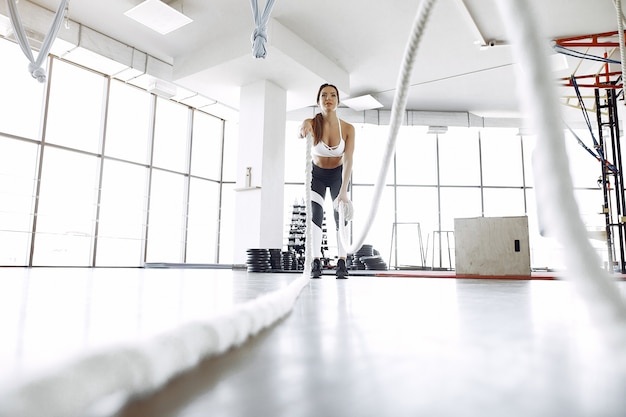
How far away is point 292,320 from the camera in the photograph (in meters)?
0.66

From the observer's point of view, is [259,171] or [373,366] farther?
[259,171]

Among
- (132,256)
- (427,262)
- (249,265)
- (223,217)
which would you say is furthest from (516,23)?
(427,262)

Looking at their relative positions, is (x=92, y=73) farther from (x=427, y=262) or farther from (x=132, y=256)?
(x=427, y=262)

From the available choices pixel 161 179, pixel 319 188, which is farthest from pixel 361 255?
pixel 319 188

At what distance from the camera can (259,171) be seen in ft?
17.0

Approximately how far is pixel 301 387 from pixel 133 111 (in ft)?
21.8

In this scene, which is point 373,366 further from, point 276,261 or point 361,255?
point 361,255

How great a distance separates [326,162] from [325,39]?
9.66 ft

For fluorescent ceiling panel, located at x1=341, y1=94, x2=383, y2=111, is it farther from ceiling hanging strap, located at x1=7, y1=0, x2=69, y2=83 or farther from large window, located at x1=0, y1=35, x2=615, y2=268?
ceiling hanging strap, located at x1=7, y1=0, x2=69, y2=83

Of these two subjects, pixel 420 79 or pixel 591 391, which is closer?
pixel 591 391

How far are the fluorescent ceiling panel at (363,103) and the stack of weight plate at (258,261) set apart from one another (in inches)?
130

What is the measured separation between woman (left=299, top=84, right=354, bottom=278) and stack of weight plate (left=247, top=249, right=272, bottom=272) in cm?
158

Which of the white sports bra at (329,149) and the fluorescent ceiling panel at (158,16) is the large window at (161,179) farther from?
the fluorescent ceiling panel at (158,16)

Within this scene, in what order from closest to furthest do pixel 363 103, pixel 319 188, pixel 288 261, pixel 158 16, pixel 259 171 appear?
1. pixel 319 188
2. pixel 158 16
3. pixel 288 261
4. pixel 259 171
5. pixel 363 103
